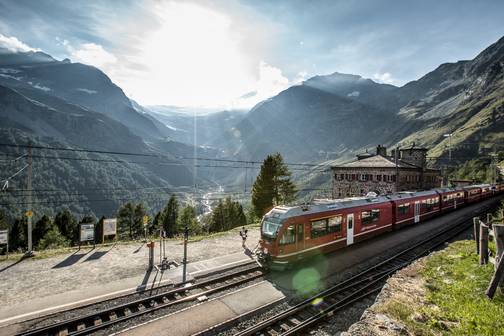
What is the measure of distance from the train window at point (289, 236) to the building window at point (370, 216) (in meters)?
7.90

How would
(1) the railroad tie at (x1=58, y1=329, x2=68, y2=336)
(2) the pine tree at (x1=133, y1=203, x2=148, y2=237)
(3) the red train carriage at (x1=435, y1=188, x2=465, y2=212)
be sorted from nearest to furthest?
(1) the railroad tie at (x1=58, y1=329, x2=68, y2=336), (3) the red train carriage at (x1=435, y1=188, x2=465, y2=212), (2) the pine tree at (x1=133, y1=203, x2=148, y2=237)

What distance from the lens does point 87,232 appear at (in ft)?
66.7

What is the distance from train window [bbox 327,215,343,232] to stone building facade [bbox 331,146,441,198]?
3164 centimetres

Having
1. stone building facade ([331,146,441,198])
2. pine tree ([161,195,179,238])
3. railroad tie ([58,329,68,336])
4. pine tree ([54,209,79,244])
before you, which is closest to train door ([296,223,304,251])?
railroad tie ([58,329,68,336])

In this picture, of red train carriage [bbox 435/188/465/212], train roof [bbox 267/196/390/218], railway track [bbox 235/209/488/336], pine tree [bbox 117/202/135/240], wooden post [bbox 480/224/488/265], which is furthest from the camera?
pine tree [bbox 117/202/135/240]

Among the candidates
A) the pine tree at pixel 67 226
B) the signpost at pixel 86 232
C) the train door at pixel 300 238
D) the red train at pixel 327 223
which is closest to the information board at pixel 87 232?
the signpost at pixel 86 232

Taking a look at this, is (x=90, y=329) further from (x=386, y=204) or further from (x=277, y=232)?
(x=386, y=204)

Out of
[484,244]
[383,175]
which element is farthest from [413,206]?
[383,175]

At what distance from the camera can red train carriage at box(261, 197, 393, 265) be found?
15133mm

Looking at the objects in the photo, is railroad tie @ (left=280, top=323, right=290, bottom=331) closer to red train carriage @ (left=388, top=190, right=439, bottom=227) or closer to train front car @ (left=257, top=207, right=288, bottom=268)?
train front car @ (left=257, top=207, right=288, bottom=268)

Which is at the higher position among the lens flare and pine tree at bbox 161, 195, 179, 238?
the lens flare

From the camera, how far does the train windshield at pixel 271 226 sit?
49.8 feet

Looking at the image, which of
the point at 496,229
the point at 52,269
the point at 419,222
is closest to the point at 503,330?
the point at 496,229

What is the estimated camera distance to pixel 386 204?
23.6 m
